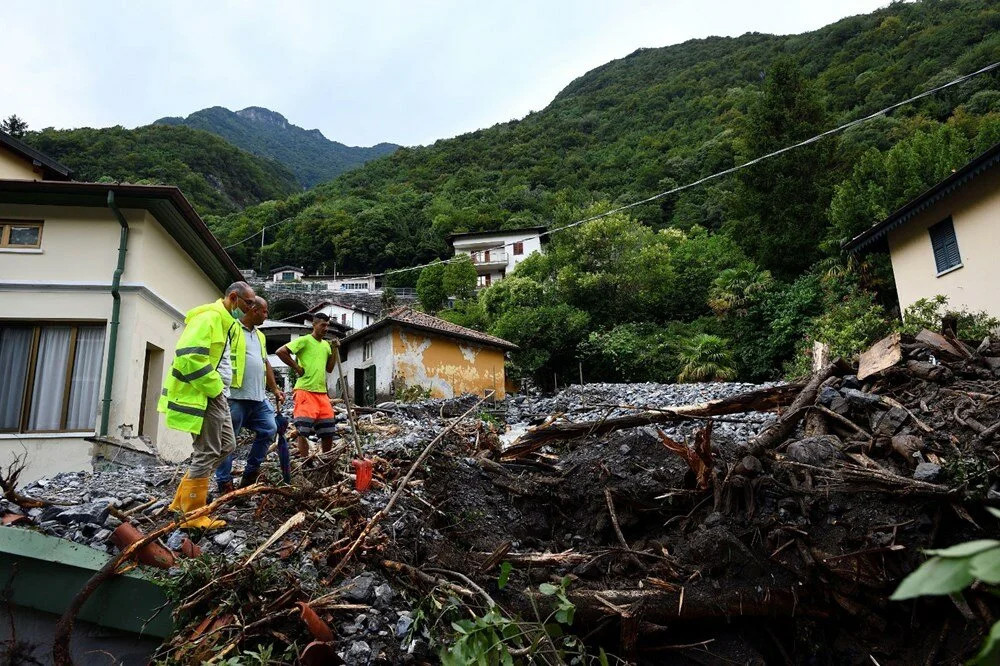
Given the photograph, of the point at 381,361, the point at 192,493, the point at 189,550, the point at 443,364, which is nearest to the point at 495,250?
the point at 443,364

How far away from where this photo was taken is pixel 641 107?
257ft

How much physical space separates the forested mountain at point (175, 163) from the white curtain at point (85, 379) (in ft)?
95.3

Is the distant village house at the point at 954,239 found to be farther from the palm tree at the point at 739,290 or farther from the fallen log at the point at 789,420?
the palm tree at the point at 739,290

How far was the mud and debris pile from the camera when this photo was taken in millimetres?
3705

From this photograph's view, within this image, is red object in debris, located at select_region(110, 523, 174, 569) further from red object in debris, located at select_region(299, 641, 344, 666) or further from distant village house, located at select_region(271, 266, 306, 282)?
distant village house, located at select_region(271, 266, 306, 282)

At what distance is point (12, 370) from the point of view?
9.62 meters

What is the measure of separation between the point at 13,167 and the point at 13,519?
12.1 meters

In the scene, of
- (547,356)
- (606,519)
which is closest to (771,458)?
(606,519)

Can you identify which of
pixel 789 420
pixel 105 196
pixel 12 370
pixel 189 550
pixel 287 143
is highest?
pixel 287 143

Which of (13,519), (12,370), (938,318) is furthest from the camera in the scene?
(938,318)

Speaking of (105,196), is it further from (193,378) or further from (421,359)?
(421,359)

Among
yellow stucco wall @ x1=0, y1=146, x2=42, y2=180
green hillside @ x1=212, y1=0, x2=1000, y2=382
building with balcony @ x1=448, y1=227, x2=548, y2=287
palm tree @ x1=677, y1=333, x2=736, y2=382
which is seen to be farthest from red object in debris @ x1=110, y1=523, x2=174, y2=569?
building with balcony @ x1=448, y1=227, x2=548, y2=287

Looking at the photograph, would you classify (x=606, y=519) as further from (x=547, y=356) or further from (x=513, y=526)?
(x=547, y=356)

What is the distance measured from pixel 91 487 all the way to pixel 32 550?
226 centimetres
